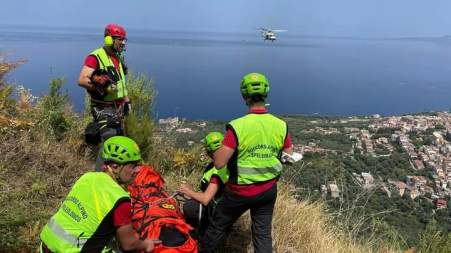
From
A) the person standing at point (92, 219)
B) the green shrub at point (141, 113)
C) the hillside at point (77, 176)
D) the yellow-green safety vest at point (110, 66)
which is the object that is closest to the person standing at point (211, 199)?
the hillside at point (77, 176)

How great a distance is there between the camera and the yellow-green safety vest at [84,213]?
272cm

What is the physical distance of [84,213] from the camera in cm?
273

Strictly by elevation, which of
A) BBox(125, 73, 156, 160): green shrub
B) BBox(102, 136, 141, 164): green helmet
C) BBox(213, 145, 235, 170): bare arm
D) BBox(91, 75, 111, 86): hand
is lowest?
BBox(125, 73, 156, 160): green shrub

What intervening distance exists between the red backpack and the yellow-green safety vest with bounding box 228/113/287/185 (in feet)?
2.13

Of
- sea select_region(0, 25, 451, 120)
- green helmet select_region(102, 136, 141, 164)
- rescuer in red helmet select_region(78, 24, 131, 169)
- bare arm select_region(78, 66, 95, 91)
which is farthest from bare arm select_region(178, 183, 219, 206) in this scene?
sea select_region(0, 25, 451, 120)

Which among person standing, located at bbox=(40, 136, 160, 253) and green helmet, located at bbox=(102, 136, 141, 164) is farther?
green helmet, located at bbox=(102, 136, 141, 164)

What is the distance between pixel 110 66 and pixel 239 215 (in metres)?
2.47

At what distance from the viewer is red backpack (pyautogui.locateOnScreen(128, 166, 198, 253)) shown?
3510 mm

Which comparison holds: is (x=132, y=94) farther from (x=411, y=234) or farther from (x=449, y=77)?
(x=449, y=77)

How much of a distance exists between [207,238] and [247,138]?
3.50 feet

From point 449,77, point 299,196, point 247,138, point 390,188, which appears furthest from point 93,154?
point 449,77

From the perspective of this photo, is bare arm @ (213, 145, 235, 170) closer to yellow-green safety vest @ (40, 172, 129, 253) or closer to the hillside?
yellow-green safety vest @ (40, 172, 129, 253)

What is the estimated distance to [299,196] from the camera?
6516 mm

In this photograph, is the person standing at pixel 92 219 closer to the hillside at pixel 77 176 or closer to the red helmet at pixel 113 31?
the hillside at pixel 77 176
